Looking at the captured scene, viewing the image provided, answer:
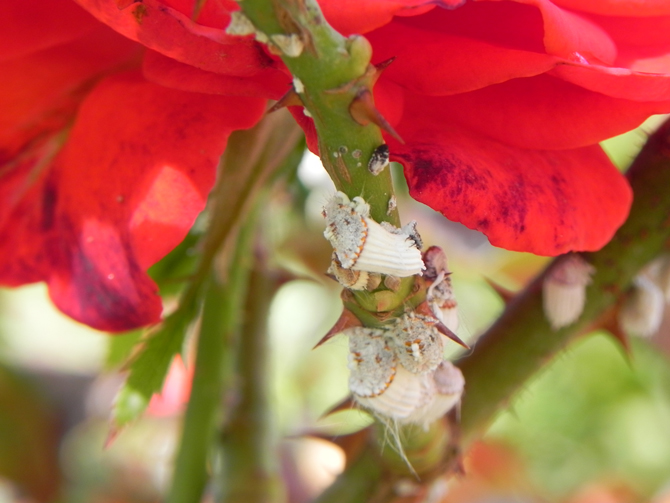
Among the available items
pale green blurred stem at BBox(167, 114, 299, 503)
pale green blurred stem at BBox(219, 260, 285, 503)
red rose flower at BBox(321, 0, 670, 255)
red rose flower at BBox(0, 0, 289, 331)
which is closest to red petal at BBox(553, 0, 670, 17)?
red rose flower at BBox(321, 0, 670, 255)

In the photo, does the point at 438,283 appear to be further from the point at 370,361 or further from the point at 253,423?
the point at 253,423

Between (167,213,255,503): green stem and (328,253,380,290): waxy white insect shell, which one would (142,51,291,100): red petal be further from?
(167,213,255,503): green stem

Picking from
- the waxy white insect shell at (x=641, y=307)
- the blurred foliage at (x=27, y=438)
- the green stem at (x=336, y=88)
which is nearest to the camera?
the green stem at (x=336, y=88)

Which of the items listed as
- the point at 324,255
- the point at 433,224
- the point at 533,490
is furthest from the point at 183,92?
the point at 533,490

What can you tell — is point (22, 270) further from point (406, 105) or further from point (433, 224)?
point (433, 224)

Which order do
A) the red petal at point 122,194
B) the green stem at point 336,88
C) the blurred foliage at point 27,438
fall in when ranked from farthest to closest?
1. the blurred foliage at point 27,438
2. the red petal at point 122,194
3. the green stem at point 336,88

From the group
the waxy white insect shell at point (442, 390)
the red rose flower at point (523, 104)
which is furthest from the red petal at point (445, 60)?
A: the waxy white insect shell at point (442, 390)

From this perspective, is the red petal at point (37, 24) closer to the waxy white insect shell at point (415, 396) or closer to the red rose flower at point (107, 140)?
the red rose flower at point (107, 140)
